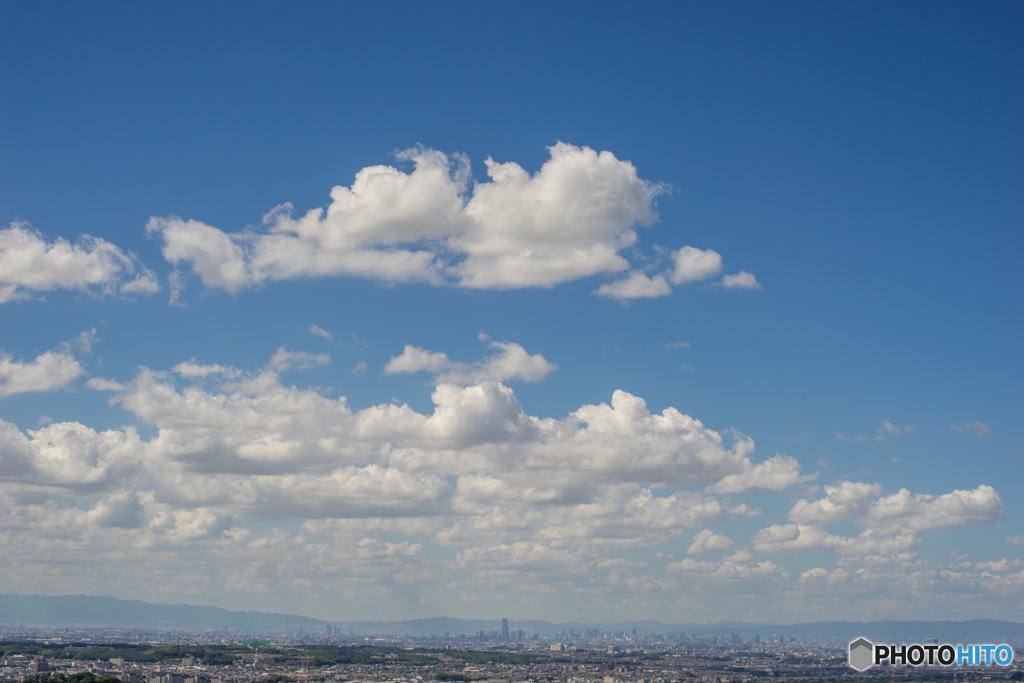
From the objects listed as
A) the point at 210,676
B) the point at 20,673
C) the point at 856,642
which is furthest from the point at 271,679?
the point at 856,642

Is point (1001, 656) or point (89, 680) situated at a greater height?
point (1001, 656)

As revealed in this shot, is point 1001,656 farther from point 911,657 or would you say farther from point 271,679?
point 271,679

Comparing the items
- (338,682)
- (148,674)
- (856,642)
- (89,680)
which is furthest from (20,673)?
(856,642)

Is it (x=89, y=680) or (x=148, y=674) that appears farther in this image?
(x=148, y=674)

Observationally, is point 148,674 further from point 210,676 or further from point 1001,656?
point 1001,656

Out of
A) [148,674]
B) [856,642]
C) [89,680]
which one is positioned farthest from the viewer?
[148,674]

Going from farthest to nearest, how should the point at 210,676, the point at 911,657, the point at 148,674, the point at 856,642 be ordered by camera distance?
the point at 210,676 < the point at 148,674 < the point at 856,642 < the point at 911,657
